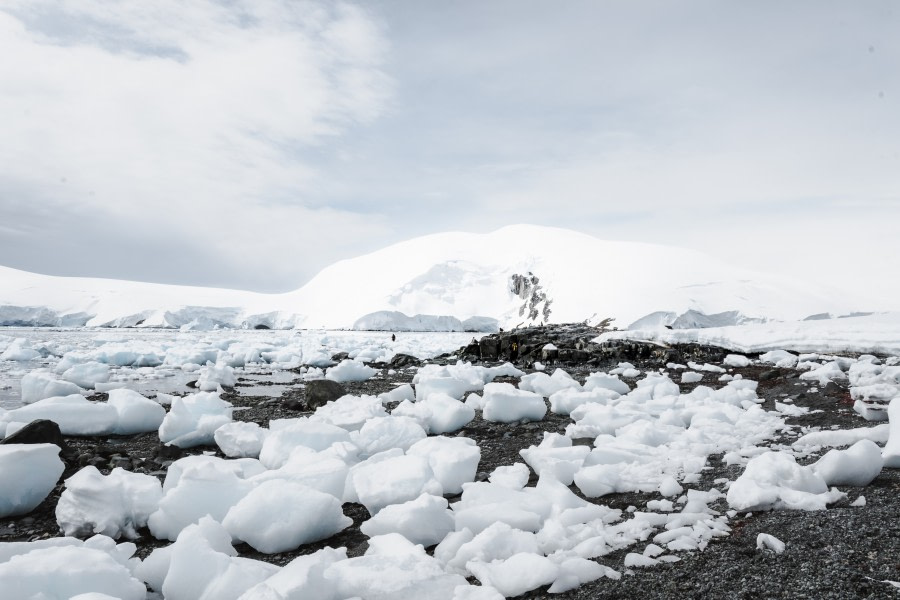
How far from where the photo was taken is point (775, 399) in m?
5.13

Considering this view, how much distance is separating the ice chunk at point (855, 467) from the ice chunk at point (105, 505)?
3242 millimetres

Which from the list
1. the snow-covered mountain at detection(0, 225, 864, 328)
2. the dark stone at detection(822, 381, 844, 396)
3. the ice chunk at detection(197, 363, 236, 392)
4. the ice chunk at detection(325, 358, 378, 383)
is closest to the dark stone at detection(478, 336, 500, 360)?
the ice chunk at detection(325, 358, 378, 383)

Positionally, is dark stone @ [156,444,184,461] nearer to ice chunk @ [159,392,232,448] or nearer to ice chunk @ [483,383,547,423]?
ice chunk @ [159,392,232,448]

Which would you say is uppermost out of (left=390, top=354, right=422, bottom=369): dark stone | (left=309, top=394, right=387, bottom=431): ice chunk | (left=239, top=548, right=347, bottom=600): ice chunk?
(left=309, top=394, right=387, bottom=431): ice chunk

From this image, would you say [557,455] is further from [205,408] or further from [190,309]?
[190,309]

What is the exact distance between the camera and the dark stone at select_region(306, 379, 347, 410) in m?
6.18

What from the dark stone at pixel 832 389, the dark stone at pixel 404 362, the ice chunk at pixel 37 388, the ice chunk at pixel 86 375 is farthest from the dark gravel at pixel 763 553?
the dark stone at pixel 404 362

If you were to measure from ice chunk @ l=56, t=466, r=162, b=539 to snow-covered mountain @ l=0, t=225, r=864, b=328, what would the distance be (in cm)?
3211

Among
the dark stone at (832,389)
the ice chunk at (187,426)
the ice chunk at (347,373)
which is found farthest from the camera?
the ice chunk at (347,373)

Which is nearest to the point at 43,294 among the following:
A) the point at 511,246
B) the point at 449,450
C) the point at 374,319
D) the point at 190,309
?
the point at 190,309

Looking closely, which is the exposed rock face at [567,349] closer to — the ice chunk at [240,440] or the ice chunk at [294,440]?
the ice chunk at [240,440]

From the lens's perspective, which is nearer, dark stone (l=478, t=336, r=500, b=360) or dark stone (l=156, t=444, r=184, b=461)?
dark stone (l=156, t=444, r=184, b=461)

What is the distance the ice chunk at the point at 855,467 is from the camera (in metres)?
2.45

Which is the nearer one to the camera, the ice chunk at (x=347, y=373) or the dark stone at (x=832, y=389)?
the dark stone at (x=832, y=389)
